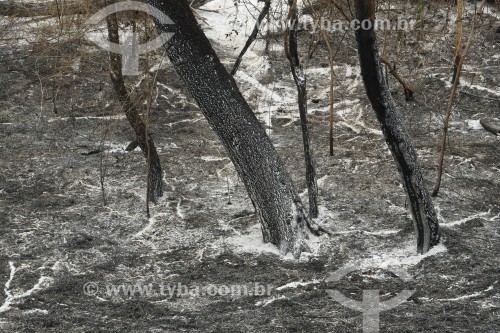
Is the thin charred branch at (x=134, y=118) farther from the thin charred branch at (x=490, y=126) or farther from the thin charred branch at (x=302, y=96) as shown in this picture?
the thin charred branch at (x=490, y=126)

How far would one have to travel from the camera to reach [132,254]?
730 cm

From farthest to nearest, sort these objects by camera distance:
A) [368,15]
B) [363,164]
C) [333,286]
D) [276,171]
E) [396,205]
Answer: [363,164] → [396,205] → [276,171] → [333,286] → [368,15]

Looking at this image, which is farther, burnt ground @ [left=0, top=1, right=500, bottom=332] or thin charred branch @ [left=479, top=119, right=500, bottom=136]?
thin charred branch @ [left=479, top=119, right=500, bottom=136]

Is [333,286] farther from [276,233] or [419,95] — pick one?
[419,95]

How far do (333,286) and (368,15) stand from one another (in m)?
2.11

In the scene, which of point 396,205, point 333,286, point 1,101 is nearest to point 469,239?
point 396,205

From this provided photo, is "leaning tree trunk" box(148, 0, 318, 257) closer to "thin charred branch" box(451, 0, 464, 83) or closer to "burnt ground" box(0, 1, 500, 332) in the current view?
"burnt ground" box(0, 1, 500, 332)

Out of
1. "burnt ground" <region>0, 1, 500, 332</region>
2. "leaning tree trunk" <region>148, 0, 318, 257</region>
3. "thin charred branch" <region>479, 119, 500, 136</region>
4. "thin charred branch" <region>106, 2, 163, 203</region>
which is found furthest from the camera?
"thin charred branch" <region>479, 119, 500, 136</region>

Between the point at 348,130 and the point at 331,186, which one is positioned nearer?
the point at 331,186

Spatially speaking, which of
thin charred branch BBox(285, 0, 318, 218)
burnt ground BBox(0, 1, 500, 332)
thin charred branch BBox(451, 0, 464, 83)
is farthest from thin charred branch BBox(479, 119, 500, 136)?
thin charred branch BBox(285, 0, 318, 218)

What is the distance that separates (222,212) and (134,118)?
1.34m

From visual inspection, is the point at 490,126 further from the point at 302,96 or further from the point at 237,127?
the point at 237,127

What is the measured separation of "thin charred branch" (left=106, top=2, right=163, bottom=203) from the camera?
8180mm

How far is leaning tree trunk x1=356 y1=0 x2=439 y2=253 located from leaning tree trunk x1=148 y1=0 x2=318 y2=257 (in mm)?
1024
